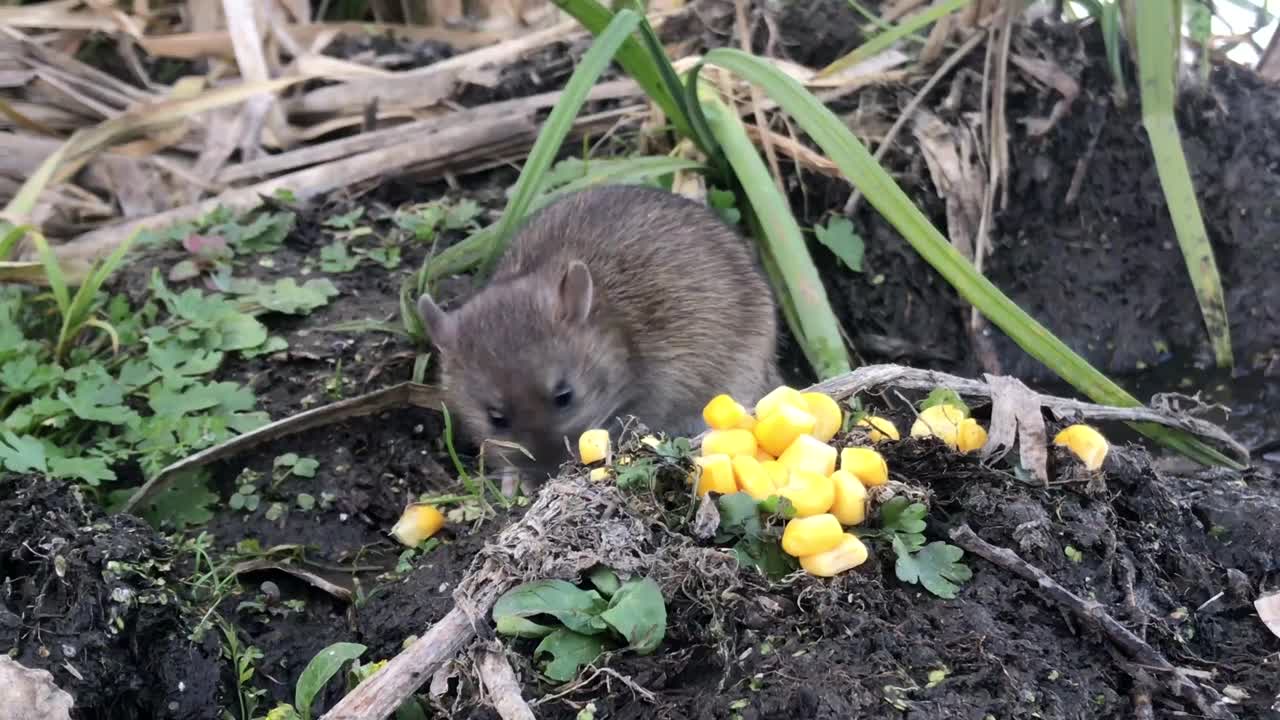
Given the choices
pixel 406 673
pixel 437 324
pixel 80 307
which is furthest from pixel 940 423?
pixel 80 307

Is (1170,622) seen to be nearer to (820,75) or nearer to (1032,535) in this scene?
(1032,535)

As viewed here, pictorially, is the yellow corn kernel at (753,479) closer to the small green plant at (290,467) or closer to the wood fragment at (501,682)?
the wood fragment at (501,682)

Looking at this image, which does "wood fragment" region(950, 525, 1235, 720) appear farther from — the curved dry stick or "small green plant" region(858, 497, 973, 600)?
the curved dry stick

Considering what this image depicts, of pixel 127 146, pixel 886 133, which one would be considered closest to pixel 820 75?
pixel 886 133

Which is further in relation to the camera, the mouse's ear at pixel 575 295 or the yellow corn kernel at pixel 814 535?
the mouse's ear at pixel 575 295

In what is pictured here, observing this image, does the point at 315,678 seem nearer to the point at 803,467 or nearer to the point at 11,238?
the point at 803,467

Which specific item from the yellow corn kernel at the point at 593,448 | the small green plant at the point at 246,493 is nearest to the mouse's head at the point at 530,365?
the small green plant at the point at 246,493
